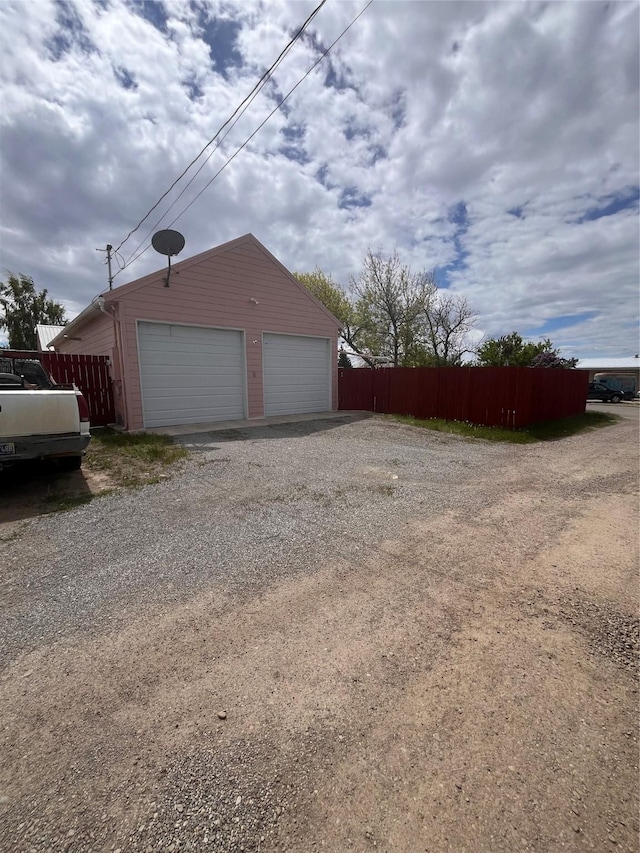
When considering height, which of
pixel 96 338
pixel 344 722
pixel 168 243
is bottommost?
pixel 344 722

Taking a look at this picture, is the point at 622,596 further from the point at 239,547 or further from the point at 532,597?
the point at 239,547

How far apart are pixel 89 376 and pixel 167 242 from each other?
3888mm

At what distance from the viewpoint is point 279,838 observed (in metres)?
1.26

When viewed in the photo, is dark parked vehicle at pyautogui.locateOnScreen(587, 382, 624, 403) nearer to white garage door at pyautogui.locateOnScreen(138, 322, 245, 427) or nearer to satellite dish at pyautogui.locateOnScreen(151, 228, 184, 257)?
white garage door at pyautogui.locateOnScreen(138, 322, 245, 427)

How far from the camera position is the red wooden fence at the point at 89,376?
362 inches

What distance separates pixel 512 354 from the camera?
20609 mm

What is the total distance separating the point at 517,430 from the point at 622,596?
26.4ft

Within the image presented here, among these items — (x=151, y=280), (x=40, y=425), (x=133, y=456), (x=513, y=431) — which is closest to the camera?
(x=40, y=425)

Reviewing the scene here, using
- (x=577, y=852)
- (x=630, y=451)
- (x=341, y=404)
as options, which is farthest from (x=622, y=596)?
(x=341, y=404)

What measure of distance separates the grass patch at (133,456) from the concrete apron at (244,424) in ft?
2.46

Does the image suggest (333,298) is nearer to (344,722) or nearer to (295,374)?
(295,374)

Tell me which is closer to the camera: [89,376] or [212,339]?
[89,376]

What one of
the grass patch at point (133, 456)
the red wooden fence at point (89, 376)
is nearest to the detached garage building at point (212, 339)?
the red wooden fence at point (89, 376)

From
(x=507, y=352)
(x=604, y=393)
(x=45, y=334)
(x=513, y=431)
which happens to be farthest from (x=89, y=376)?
(x=604, y=393)
